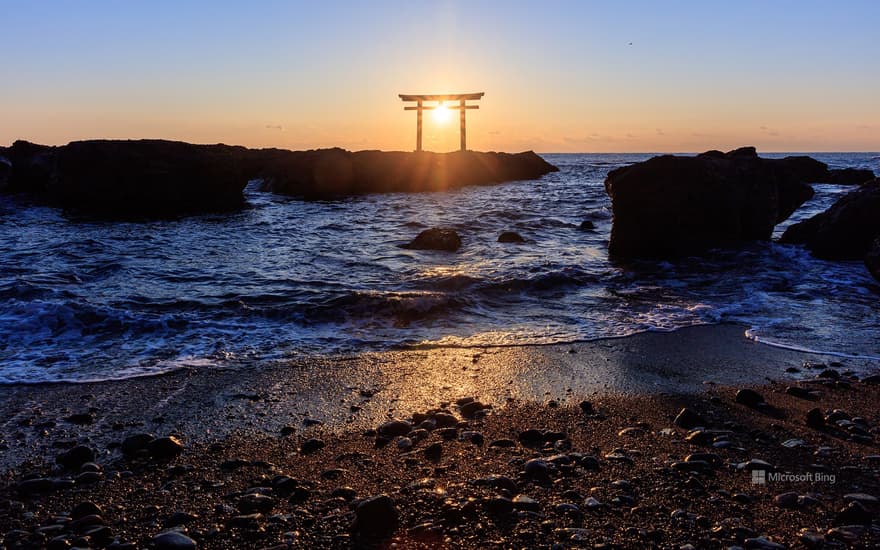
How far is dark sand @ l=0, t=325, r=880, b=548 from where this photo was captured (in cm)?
296

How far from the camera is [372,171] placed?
38.6 meters

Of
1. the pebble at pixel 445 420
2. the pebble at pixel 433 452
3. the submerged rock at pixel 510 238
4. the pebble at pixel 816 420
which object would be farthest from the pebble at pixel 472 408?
the submerged rock at pixel 510 238

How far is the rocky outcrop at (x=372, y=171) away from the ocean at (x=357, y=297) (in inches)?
780

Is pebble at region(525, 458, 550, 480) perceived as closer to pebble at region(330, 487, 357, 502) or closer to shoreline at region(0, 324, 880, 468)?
pebble at region(330, 487, 357, 502)

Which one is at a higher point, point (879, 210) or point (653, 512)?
point (879, 210)

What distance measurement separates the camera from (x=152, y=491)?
338 cm

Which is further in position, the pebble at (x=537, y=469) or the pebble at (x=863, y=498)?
the pebble at (x=537, y=469)

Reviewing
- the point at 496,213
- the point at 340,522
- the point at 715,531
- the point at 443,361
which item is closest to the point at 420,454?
the point at 340,522

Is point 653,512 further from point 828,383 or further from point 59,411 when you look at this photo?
point 59,411

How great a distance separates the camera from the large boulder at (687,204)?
1332 centimetres

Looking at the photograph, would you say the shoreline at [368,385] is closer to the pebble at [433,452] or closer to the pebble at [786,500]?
the pebble at [433,452]

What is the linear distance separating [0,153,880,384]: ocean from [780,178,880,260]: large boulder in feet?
1.79

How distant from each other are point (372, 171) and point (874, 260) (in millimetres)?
31111

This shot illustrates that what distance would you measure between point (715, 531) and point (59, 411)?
→ 449 centimetres
